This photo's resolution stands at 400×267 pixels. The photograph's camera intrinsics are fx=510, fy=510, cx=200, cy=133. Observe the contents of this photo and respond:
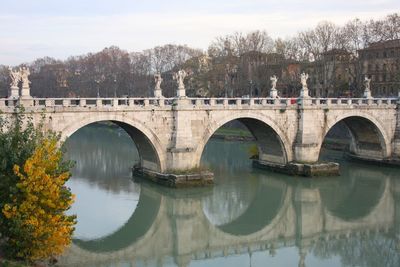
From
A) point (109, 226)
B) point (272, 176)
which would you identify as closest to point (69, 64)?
point (272, 176)

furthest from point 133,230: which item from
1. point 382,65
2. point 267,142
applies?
point 382,65

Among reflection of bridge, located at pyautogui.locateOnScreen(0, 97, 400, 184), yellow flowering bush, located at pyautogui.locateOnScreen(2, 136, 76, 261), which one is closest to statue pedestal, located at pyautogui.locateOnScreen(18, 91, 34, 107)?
reflection of bridge, located at pyautogui.locateOnScreen(0, 97, 400, 184)

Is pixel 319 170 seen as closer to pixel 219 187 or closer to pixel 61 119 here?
pixel 219 187

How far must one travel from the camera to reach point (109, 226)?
18.4 meters

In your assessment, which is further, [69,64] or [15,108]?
[69,64]

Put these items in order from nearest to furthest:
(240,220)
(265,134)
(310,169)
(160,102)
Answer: (240,220), (160,102), (310,169), (265,134)

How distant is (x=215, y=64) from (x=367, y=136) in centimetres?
2440

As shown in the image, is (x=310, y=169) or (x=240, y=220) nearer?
(x=240, y=220)

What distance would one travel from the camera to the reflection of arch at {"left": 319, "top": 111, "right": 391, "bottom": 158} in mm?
29620

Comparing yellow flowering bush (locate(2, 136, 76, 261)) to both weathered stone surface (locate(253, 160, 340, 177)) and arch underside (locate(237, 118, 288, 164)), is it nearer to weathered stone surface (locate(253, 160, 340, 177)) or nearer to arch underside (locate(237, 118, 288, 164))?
arch underside (locate(237, 118, 288, 164))

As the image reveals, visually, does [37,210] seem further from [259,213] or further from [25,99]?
[259,213]

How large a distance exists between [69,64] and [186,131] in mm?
60364

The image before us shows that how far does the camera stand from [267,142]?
2770 centimetres

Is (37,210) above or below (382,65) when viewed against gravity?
below
